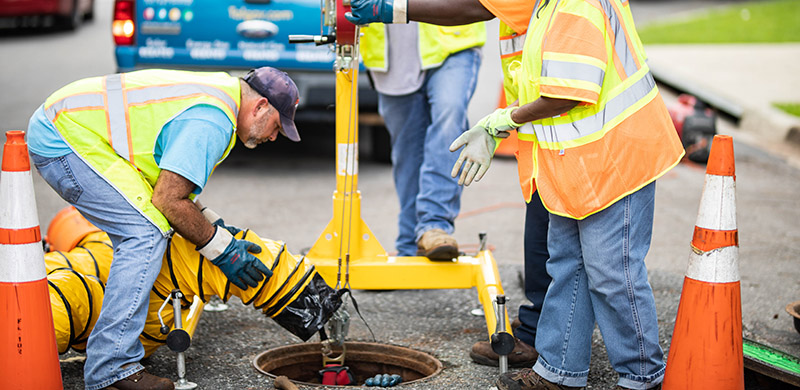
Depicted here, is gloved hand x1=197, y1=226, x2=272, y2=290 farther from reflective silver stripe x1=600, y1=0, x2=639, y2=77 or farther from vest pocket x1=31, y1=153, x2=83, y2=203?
reflective silver stripe x1=600, y1=0, x2=639, y2=77

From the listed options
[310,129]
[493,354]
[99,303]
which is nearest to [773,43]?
[310,129]

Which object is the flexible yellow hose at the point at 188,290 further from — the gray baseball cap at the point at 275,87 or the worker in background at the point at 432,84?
the worker in background at the point at 432,84

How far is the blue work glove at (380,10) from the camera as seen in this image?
10.8 feet

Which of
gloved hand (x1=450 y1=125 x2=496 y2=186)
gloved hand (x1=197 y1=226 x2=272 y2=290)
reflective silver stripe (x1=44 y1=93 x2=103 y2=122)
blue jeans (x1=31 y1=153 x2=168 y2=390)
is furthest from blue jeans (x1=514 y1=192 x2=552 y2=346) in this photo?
reflective silver stripe (x1=44 y1=93 x2=103 y2=122)

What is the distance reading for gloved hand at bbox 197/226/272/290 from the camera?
3.29m

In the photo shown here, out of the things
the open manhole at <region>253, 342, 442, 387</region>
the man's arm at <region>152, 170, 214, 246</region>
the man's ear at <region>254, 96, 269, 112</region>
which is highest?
the man's ear at <region>254, 96, 269, 112</region>

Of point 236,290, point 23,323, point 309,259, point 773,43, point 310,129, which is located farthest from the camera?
point 773,43

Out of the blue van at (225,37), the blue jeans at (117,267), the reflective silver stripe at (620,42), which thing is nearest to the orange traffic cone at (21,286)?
the blue jeans at (117,267)

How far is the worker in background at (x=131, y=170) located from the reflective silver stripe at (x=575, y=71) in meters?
1.15

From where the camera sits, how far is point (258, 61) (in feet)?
21.7

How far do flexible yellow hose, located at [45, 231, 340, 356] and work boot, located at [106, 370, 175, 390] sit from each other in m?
0.32

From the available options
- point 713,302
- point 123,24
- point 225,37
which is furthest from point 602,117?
point 123,24

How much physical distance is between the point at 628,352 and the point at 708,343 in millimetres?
258

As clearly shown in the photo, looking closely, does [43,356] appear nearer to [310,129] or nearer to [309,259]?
[309,259]
